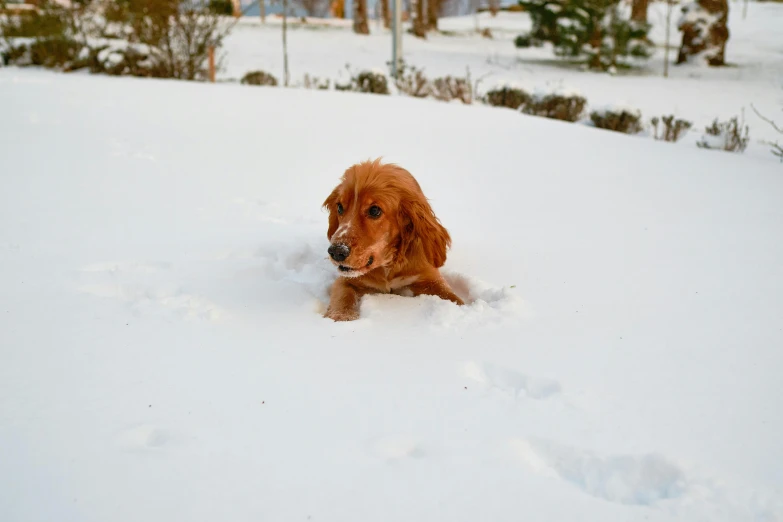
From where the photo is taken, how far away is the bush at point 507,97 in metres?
10.7

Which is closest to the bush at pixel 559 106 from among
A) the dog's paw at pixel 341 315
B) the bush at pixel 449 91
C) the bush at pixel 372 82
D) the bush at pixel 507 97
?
the bush at pixel 507 97

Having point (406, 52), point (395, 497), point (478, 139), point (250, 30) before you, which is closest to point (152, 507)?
point (395, 497)

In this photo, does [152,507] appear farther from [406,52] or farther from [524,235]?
[406,52]

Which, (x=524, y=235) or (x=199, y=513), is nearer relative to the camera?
(x=199, y=513)

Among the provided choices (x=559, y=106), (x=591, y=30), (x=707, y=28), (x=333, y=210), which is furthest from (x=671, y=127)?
(x=707, y=28)

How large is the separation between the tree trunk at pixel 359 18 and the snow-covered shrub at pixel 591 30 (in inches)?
404

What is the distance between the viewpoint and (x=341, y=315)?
10.4ft

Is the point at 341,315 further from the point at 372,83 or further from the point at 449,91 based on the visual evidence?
the point at 372,83

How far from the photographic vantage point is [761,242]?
4.18 m

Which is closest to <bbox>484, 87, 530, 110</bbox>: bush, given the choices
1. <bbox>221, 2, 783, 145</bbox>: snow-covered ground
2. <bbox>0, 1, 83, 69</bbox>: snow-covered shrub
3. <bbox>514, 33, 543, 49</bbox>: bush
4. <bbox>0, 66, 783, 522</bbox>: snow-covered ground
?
<bbox>221, 2, 783, 145</bbox>: snow-covered ground

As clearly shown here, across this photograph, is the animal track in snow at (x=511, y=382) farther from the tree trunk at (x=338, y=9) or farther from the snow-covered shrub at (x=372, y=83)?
the tree trunk at (x=338, y=9)

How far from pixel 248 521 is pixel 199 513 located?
0.15 meters

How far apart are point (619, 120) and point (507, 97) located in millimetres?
2370

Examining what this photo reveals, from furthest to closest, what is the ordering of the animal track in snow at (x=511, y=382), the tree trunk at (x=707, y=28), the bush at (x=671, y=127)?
the tree trunk at (x=707, y=28) < the bush at (x=671, y=127) < the animal track in snow at (x=511, y=382)
